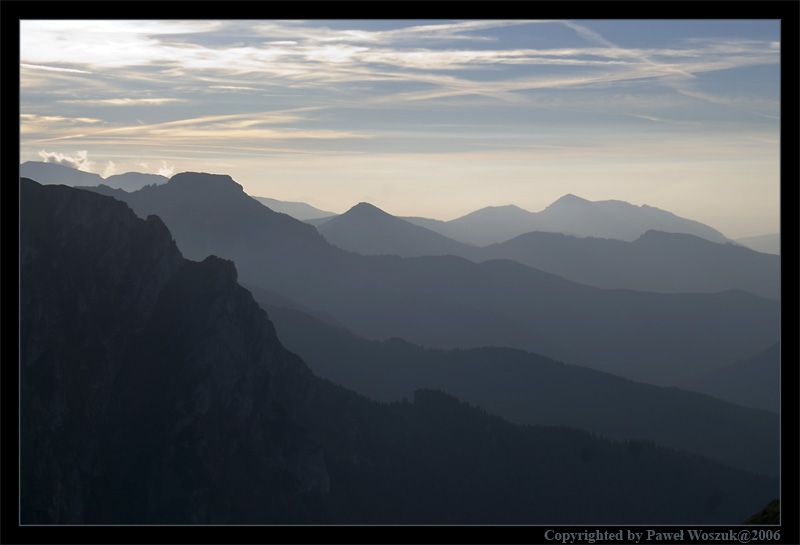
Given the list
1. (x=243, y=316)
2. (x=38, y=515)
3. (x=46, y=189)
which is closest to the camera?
(x=38, y=515)

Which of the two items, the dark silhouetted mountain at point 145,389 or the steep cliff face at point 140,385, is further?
the dark silhouetted mountain at point 145,389

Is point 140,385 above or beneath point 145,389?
above

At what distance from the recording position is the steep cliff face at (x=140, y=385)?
11488 centimetres

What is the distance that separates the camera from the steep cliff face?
115 m

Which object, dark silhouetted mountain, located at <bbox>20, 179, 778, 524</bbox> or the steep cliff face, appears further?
dark silhouetted mountain, located at <bbox>20, 179, 778, 524</bbox>

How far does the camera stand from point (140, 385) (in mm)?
141750

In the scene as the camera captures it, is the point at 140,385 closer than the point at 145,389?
Yes
